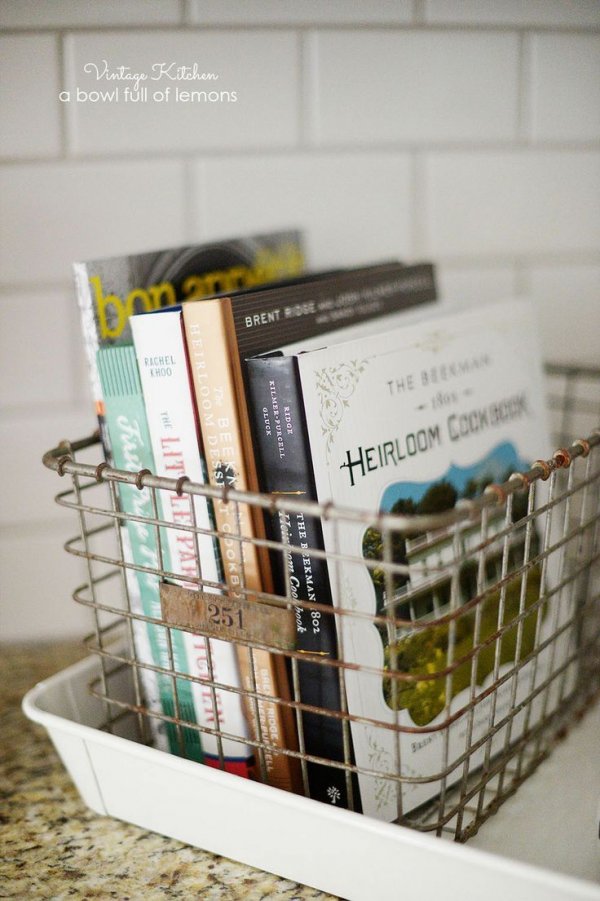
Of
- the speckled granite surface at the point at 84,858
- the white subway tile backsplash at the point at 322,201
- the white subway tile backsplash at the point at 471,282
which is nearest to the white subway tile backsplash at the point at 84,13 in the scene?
the white subway tile backsplash at the point at 322,201

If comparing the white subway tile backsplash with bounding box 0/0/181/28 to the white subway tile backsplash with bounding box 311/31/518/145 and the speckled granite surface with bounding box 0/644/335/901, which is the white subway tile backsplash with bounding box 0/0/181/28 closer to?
the white subway tile backsplash with bounding box 311/31/518/145

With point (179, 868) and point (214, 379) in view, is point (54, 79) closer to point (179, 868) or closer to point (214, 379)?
point (214, 379)

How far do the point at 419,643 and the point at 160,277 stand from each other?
0.30 m

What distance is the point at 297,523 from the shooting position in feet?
1.47

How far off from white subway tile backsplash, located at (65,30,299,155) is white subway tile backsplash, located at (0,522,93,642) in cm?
35

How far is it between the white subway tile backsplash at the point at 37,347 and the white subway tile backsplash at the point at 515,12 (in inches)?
15.9

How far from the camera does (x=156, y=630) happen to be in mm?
522

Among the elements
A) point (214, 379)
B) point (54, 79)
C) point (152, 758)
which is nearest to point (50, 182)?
point (54, 79)

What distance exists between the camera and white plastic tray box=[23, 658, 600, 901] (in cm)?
39

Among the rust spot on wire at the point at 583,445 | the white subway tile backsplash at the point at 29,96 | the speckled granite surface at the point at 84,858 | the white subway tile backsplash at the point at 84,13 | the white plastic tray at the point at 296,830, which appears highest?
the white subway tile backsplash at the point at 84,13

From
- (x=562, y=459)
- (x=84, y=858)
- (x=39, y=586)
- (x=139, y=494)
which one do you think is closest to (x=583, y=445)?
(x=562, y=459)

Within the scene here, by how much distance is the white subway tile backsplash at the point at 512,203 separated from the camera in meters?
0.76

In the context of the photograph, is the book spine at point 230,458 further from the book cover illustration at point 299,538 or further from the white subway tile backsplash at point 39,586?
the white subway tile backsplash at point 39,586

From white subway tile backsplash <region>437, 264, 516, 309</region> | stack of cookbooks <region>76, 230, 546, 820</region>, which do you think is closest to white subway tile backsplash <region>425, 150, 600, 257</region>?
white subway tile backsplash <region>437, 264, 516, 309</region>
